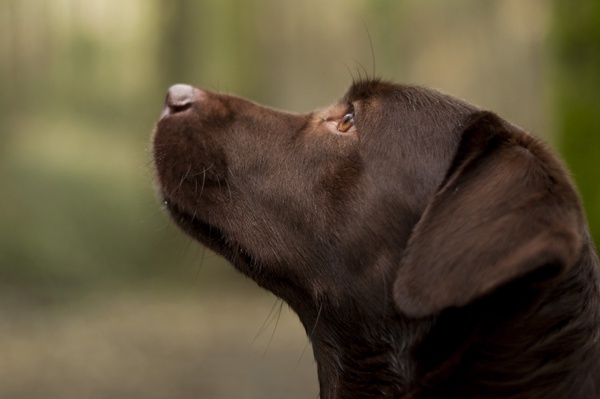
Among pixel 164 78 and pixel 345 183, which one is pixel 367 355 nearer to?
pixel 345 183

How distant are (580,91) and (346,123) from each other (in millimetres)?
4798

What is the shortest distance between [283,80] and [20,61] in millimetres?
2194

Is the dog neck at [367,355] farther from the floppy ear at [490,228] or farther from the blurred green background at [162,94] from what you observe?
the blurred green background at [162,94]

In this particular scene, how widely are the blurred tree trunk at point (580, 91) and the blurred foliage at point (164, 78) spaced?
0.4 inches

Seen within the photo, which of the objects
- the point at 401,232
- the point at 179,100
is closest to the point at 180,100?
the point at 179,100

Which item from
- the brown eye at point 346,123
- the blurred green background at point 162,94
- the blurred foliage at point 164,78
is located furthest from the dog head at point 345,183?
the blurred foliage at point 164,78

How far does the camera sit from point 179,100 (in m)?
3.34

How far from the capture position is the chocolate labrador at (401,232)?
255cm

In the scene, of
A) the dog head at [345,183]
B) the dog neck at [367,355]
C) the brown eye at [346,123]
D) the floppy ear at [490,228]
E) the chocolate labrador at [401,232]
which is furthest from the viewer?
the brown eye at [346,123]

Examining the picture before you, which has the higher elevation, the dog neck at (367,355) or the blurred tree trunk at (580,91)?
the dog neck at (367,355)

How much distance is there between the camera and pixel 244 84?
322 inches

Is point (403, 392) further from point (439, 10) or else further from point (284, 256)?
point (439, 10)

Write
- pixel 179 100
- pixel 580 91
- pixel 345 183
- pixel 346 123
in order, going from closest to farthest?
pixel 345 183
pixel 346 123
pixel 179 100
pixel 580 91

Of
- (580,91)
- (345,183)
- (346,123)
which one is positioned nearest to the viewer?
(345,183)
